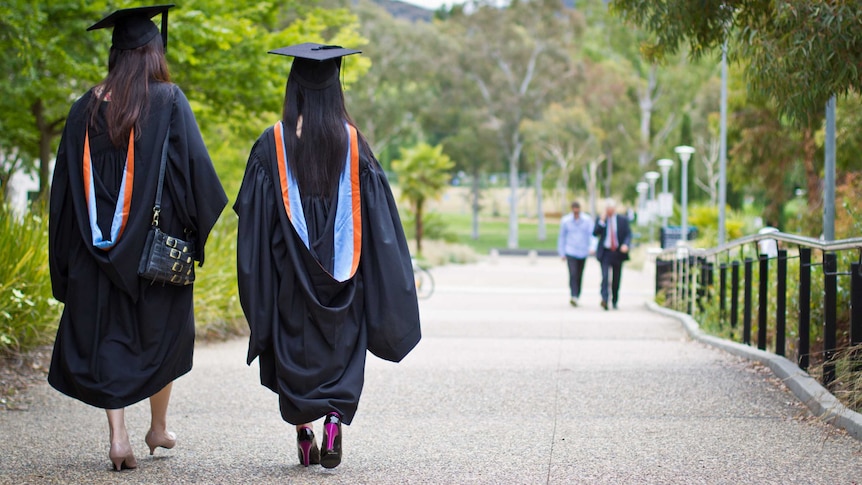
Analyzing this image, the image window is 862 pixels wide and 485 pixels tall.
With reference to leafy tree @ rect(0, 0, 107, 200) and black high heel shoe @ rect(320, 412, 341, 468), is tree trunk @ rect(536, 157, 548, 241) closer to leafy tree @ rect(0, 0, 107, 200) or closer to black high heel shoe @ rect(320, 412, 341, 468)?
leafy tree @ rect(0, 0, 107, 200)

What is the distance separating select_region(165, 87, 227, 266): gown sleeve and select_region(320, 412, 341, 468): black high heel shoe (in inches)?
35.1

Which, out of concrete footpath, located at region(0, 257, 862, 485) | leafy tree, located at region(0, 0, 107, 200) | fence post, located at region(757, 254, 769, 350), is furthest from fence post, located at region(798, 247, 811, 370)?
leafy tree, located at region(0, 0, 107, 200)

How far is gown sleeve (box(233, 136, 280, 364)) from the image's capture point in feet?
14.1

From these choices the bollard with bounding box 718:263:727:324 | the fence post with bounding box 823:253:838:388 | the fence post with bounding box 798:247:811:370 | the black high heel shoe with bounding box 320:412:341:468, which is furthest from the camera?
the bollard with bounding box 718:263:727:324

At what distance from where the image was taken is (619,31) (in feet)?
188

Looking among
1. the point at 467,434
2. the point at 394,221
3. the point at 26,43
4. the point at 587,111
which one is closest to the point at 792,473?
the point at 467,434

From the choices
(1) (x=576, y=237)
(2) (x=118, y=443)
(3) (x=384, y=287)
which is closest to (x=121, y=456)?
(2) (x=118, y=443)

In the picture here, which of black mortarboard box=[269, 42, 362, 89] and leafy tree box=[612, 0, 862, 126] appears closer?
black mortarboard box=[269, 42, 362, 89]

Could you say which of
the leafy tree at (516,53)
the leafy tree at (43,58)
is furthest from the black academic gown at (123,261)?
the leafy tree at (516,53)

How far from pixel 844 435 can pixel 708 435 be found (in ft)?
2.04

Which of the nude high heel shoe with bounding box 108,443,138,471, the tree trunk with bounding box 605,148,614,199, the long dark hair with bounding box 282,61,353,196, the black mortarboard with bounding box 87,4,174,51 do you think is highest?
the tree trunk with bounding box 605,148,614,199

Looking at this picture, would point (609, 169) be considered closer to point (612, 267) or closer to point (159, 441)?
point (612, 267)

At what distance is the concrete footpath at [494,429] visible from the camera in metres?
4.28

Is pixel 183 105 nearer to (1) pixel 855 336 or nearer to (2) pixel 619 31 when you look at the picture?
(1) pixel 855 336
